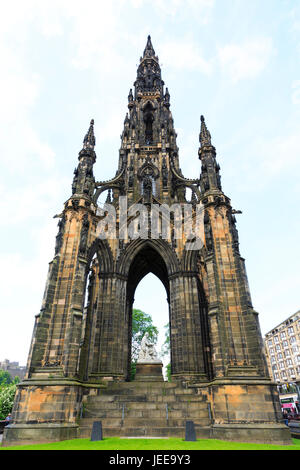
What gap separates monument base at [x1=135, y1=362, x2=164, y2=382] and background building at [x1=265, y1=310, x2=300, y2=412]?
3865 cm

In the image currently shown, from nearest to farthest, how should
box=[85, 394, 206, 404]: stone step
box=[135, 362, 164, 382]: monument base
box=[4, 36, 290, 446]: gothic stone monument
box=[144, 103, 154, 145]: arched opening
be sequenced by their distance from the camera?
box=[4, 36, 290, 446]: gothic stone monument, box=[85, 394, 206, 404]: stone step, box=[135, 362, 164, 382]: monument base, box=[144, 103, 154, 145]: arched opening

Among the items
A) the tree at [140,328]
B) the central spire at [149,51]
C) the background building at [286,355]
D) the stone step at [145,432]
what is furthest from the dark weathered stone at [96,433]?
the background building at [286,355]

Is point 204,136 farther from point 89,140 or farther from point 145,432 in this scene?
point 145,432

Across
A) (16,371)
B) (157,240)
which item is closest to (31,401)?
(157,240)

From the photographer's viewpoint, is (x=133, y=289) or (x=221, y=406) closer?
(x=221, y=406)

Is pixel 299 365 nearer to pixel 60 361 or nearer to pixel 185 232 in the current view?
pixel 185 232

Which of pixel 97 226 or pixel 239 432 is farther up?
pixel 97 226

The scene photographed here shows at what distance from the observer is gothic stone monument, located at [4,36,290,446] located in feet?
34.1

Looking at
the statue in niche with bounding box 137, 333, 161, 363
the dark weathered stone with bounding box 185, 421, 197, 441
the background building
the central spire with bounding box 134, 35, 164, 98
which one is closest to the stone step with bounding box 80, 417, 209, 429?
the dark weathered stone with bounding box 185, 421, 197, 441

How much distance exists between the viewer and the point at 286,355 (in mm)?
51938

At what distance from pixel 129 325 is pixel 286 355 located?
144 ft

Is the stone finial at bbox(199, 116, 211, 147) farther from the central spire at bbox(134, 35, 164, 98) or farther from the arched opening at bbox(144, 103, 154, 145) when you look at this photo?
the central spire at bbox(134, 35, 164, 98)

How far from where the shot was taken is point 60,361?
11695 mm
